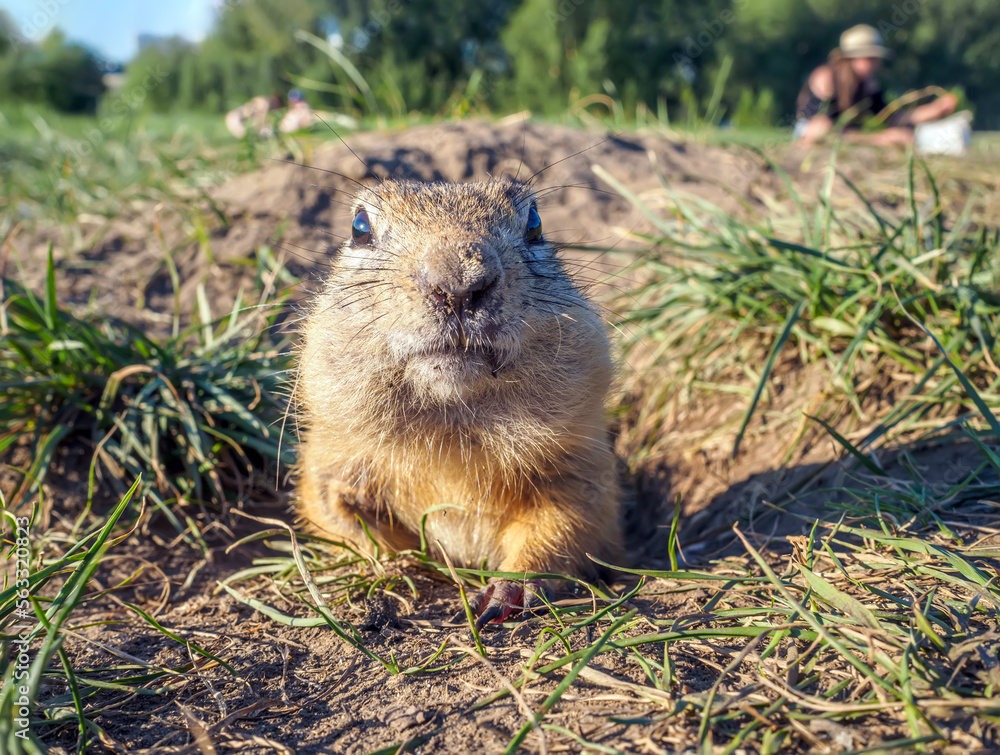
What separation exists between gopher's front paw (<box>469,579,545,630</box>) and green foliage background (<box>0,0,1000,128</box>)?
23493mm

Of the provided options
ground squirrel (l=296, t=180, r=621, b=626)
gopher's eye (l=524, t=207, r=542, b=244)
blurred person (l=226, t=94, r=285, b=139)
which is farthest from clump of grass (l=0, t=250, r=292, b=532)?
blurred person (l=226, t=94, r=285, b=139)

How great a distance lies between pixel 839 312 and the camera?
347 centimetres

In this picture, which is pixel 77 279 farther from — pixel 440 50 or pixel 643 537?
pixel 440 50

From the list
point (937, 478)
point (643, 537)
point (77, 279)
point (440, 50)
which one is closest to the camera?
point (937, 478)

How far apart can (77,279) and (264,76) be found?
1253 inches

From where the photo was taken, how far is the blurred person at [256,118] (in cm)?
607

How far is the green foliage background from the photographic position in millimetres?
27438

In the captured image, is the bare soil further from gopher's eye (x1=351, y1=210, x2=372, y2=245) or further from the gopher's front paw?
gopher's eye (x1=351, y1=210, x2=372, y2=245)

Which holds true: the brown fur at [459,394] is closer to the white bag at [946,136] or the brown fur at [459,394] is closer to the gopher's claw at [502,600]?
the gopher's claw at [502,600]

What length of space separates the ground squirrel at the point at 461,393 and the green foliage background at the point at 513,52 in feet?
75.0

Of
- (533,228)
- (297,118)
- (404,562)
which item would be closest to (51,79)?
(297,118)

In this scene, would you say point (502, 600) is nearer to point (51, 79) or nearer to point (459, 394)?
point (459, 394)

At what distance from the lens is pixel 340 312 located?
8.16 ft

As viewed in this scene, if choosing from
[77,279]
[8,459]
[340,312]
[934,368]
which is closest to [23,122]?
[77,279]
